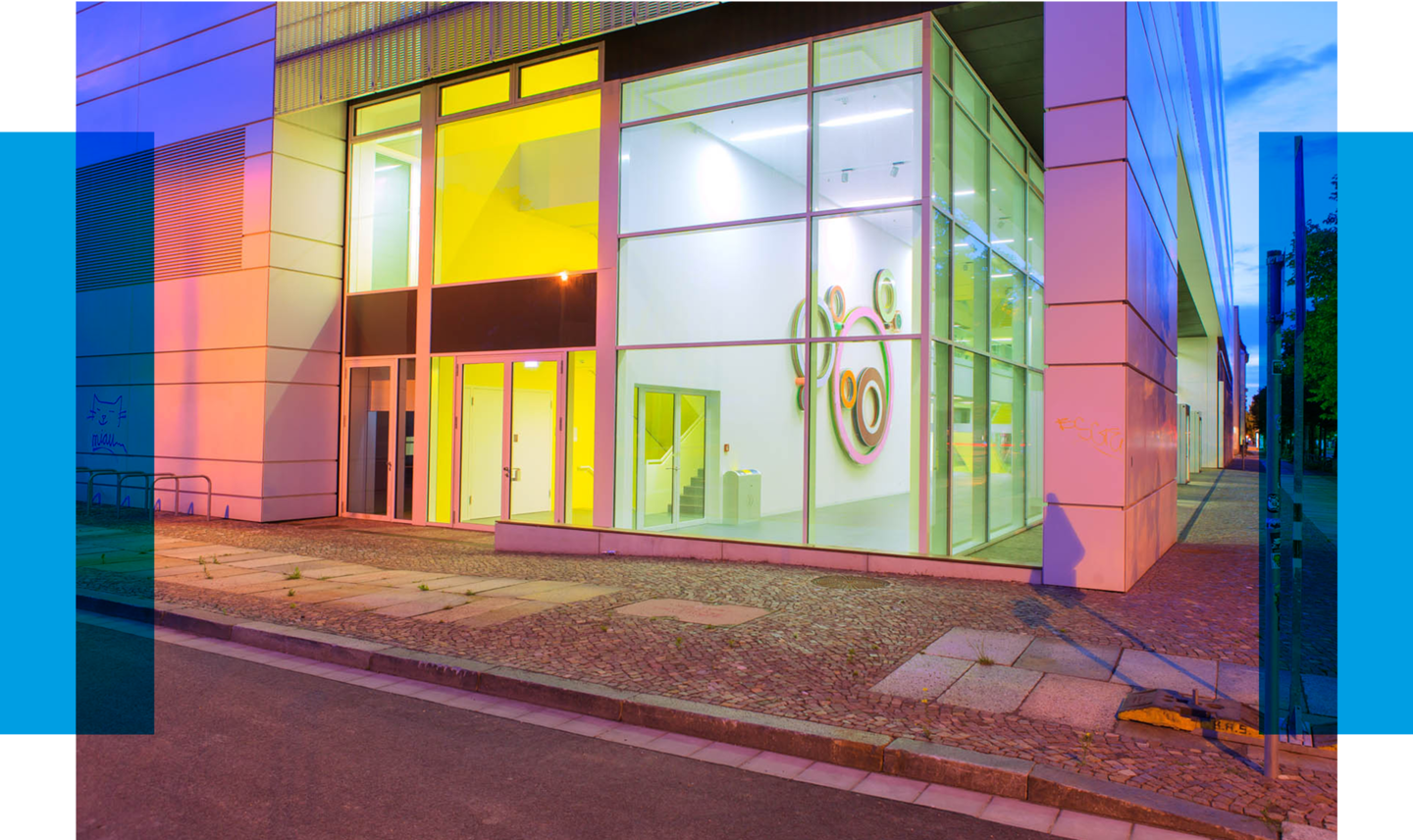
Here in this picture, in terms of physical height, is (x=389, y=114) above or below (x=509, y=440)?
above

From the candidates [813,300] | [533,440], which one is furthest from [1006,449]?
[533,440]

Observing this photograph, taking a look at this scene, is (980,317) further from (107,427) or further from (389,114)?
(107,427)

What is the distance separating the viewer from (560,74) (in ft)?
49.0

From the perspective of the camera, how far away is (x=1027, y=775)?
4.52 m

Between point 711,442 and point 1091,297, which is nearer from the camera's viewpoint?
point 1091,297

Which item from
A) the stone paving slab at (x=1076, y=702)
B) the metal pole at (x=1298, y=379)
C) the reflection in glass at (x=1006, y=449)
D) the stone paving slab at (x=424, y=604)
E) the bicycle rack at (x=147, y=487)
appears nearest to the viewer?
the metal pole at (x=1298, y=379)

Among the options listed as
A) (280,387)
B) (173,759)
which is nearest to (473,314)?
(280,387)

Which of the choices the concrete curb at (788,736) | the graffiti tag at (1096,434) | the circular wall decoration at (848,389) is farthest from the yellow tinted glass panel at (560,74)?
the concrete curb at (788,736)

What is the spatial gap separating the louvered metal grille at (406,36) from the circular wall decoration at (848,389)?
5658 millimetres

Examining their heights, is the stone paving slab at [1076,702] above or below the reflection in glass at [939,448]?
below

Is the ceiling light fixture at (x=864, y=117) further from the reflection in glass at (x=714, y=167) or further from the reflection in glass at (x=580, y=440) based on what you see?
the reflection in glass at (x=580, y=440)

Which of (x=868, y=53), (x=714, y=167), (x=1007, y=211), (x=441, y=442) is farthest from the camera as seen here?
(x=441, y=442)

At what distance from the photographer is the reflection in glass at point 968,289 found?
13.0 meters

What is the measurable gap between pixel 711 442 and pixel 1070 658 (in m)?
7.40
